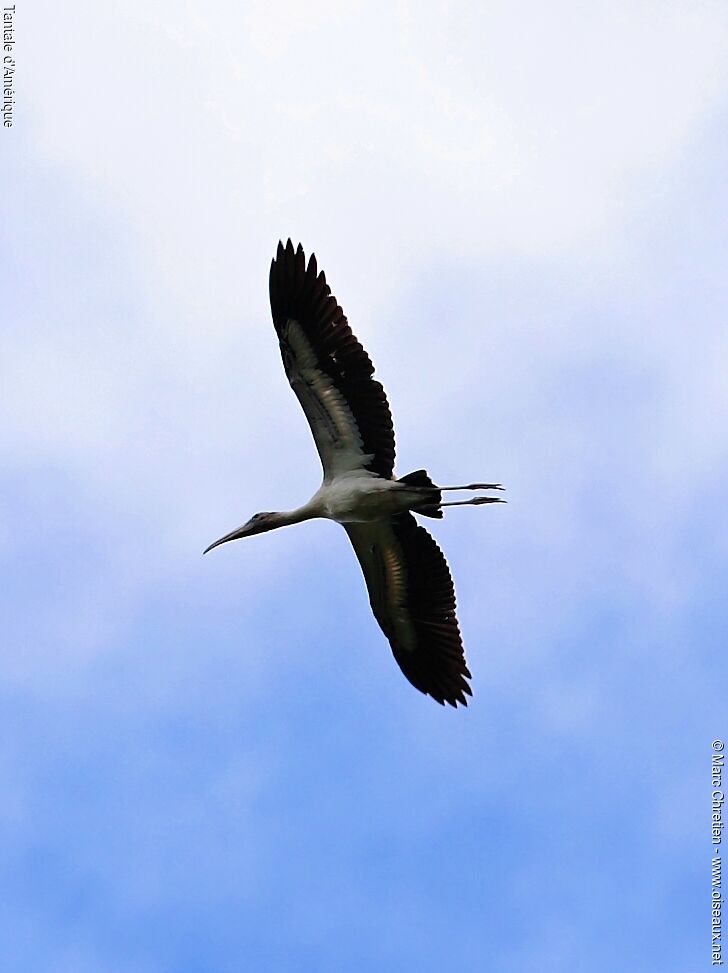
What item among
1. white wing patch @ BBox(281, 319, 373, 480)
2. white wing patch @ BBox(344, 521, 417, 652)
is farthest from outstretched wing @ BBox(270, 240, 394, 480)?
white wing patch @ BBox(344, 521, 417, 652)

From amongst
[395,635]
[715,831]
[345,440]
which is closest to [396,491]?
[345,440]

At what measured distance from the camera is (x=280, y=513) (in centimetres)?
1870

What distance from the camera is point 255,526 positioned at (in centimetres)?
1888

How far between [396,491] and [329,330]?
193 centimetres

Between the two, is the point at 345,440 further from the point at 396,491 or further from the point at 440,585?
the point at 440,585

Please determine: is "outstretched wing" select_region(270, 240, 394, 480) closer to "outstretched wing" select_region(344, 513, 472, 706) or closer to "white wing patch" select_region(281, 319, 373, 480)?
"white wing patch" select_region(281, 319, 373, 480)

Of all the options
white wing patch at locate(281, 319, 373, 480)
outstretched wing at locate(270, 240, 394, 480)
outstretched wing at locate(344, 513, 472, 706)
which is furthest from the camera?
outstretched wing at locate(344, 513, 472, 706)

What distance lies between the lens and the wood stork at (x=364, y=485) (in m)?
17.3

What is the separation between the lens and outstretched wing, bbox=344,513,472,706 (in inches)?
719

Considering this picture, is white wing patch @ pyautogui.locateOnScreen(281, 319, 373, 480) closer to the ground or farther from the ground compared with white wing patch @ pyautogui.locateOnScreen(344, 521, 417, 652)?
farther from the ground

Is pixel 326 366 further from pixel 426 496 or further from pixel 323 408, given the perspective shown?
pixel 426 496

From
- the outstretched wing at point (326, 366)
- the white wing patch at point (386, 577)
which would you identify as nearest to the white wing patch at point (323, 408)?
the outstretched wing at point (326, 366)

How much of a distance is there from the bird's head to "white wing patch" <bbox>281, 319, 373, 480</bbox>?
115cm

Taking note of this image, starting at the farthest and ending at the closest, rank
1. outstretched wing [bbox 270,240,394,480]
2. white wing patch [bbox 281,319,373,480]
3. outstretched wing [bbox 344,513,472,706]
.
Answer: outstretched wing [bbox 344,513,472,706], white wing patch [bbox 281,319,373,480], outstretched wing [bbox 270,240,394,480]
